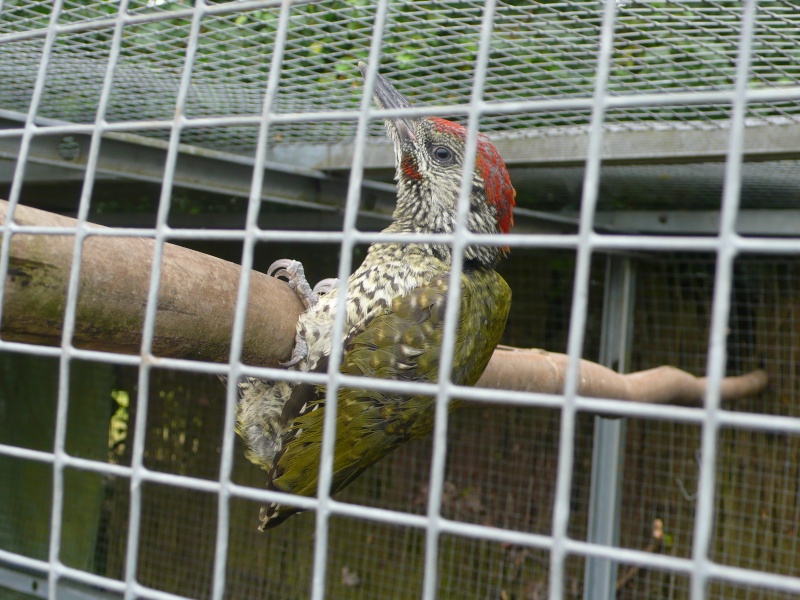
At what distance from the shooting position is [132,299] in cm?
120

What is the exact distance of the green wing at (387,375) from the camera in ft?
5.95

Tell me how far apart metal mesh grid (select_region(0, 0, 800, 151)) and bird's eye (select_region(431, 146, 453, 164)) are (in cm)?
25

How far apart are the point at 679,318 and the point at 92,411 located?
11.9ft

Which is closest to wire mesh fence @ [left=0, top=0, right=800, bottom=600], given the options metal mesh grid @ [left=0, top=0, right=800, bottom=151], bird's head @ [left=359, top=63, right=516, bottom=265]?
metal mesh grid @ [left=0, top=0, right=800, bottom=151]

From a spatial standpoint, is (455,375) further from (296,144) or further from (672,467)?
(672,467)

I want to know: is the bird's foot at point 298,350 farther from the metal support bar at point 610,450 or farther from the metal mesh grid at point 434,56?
the metal support bar at point 610,450

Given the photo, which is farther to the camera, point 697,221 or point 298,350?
point 697,221

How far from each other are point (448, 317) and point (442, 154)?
1545mm

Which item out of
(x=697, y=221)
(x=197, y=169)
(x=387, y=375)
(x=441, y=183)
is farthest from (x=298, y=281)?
(x=697, y=221)

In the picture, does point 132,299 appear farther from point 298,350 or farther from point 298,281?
point 298,281

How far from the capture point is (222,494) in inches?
36.8

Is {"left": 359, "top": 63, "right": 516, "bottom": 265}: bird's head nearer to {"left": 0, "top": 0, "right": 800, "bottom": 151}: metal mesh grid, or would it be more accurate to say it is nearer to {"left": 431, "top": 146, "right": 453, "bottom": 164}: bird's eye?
{"left": 431, "top": 146, "right": 453, "bottom": 164}: bird's eye

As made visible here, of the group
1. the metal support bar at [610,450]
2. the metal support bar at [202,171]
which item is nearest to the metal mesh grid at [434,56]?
the metal support bar at [202,171]

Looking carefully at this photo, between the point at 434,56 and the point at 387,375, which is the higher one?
the point at 434,56
